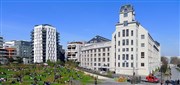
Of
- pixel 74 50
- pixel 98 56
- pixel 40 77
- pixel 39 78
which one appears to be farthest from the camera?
pixel 74 50

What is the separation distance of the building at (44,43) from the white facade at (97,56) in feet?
100

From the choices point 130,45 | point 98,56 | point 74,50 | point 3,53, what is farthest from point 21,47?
point 130,45

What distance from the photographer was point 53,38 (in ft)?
431

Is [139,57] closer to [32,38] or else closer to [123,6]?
[123,6]

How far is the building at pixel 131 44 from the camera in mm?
70250

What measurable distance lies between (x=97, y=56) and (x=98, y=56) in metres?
0.55

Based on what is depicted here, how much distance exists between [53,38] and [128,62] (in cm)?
6703

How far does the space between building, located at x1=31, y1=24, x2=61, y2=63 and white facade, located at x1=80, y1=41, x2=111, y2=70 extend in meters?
30.5

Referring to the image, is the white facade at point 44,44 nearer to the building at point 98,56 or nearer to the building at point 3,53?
the building at point 3,53

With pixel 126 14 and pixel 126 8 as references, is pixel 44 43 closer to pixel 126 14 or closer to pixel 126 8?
pixel 126 14

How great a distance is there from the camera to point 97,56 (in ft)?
293

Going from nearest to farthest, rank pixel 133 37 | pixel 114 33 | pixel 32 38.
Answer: pixel 133 37 < pixel 114 33 < pixel 32 38

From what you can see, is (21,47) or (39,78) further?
(21,47)

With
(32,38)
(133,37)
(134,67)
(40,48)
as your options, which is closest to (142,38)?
(133,37)
